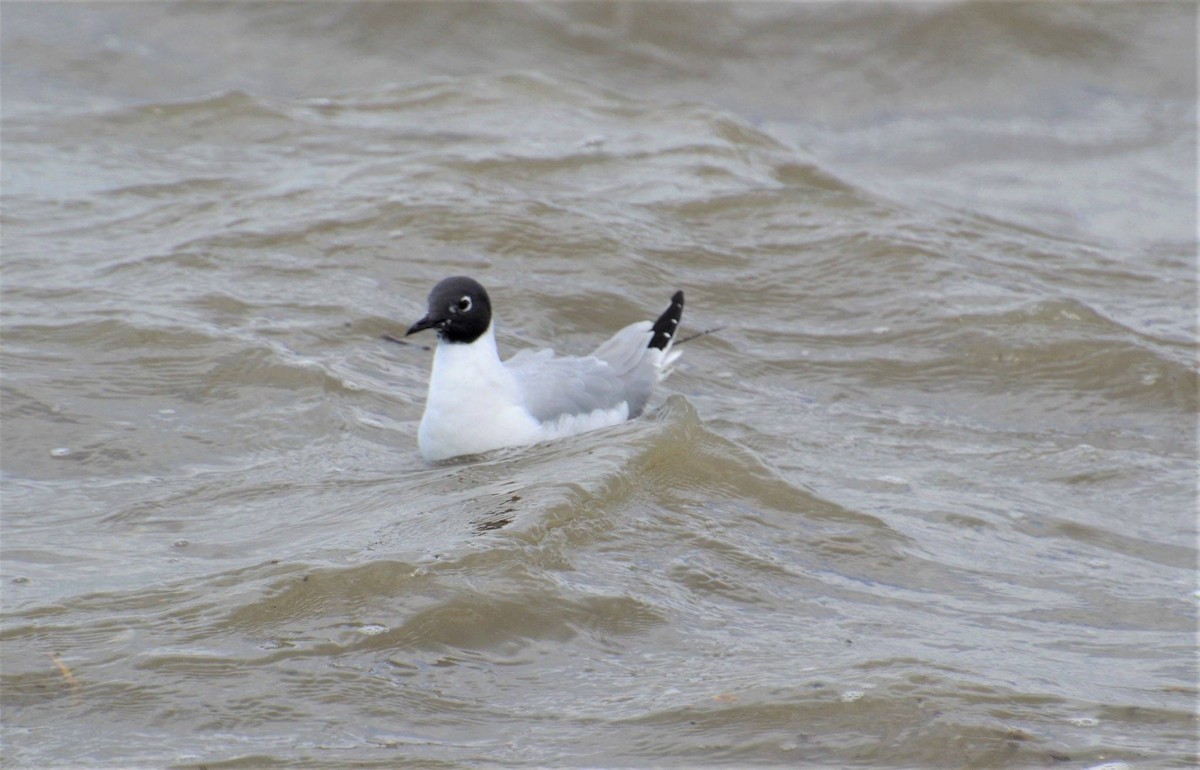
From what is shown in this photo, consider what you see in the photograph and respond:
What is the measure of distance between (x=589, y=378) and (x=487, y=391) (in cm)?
54

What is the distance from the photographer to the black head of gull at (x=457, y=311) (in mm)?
6199

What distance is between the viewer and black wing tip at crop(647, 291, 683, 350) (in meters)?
7.12

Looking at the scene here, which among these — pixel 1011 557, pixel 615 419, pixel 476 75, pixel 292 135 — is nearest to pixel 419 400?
pixel 615 419

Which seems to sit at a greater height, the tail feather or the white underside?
the tail feather

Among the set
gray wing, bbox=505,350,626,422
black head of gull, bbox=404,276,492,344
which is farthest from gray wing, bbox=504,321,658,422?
black head of gull, bbox=404,276,492,344

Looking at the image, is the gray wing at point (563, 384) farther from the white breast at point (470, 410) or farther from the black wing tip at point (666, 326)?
the black wing tip at point (666, 326)

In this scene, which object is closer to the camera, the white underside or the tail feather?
the white underside

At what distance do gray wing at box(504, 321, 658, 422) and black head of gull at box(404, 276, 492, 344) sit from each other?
27 cm

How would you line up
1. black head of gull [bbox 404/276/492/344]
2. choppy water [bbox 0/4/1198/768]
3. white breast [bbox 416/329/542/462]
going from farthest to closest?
black head of gull [bbox 404/276/492/344] < white breast [bbox 416/329/542/462] < choppy water [bbox 0/4/1198/768]

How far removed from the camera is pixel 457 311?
6219mm

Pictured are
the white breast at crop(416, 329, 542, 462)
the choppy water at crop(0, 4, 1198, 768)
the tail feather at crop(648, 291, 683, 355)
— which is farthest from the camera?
the tail feather at crop(648, 291, 683, 355)

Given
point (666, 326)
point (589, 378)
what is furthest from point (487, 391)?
point (666, 326)

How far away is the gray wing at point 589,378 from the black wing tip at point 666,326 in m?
0.05

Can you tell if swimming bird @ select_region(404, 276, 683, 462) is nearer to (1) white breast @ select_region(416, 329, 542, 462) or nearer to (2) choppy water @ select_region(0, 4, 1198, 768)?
(1) white breast @ select_region(416, 329, 542, 462)
